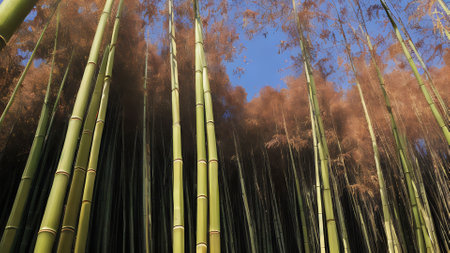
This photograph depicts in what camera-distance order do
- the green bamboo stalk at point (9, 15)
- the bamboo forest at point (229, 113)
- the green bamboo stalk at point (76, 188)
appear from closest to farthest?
the green bamboo stalk at point (9, 15), the green bamboo stalk at point (76, 188), the bamboo forest at point (229, 113)

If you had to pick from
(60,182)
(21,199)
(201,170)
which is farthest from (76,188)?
(21,199)

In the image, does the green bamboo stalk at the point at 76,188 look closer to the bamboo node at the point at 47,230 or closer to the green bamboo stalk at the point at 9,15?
the bamboo node at the point at 47,230

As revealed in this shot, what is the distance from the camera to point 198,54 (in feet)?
3.49

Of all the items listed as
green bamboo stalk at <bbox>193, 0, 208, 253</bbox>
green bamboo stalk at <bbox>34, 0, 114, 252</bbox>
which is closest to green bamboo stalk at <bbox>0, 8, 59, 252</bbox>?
green bamboo stalk at <bbox>34, 0, 114, 252</bbox>

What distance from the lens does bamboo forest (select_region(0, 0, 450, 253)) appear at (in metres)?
1.66

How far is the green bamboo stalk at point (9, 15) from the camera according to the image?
52cm

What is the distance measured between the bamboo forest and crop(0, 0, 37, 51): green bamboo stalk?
29 centimetres

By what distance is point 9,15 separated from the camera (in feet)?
1.72

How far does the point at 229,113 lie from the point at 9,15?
3285mm

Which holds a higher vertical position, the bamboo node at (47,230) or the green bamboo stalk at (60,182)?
the green bamboo stalk at (60,182)

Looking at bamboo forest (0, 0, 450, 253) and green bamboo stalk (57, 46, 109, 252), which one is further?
bamboo forest (0, 0, 450, 253)

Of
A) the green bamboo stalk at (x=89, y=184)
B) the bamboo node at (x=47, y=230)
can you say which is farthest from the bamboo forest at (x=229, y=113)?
the bamboo node at (x=47, y=230)

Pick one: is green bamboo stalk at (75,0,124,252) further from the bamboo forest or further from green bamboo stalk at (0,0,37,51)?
green bamboo stalk at (0,0,37,51)

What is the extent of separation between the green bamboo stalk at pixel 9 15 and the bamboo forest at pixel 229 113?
0.29 m
